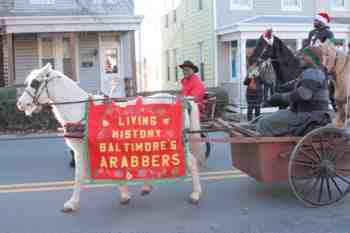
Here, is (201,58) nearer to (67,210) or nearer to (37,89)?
(37,89)

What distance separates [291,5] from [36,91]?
740 inches

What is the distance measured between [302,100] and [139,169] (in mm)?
2233

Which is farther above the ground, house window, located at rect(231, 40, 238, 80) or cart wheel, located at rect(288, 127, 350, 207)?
house window, located at rect(231, 40, 238, 80)

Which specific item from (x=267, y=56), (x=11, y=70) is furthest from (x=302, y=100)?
(x=11, y=70)

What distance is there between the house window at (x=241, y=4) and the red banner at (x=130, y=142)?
16.6 meters

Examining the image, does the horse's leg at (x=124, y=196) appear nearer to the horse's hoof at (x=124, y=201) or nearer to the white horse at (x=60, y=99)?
the horse's hoof at (x=124, y=201)

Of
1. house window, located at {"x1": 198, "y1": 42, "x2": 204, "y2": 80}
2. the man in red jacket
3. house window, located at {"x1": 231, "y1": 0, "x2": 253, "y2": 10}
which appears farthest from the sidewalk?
house window, located at {"x1": 231, "y1": 0, "x2": 253, "y2": 10}

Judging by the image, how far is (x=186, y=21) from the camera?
25484 mm

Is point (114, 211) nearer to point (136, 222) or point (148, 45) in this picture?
point (136, 222)

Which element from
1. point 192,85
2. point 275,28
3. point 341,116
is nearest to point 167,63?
point 275,28

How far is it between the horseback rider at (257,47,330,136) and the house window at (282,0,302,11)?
16927mm

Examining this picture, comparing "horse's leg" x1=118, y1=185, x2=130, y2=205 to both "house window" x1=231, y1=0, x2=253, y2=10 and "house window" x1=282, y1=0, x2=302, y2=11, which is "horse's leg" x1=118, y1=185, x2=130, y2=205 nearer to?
"house window" x1=231, y1=0, x2=253, y2=10

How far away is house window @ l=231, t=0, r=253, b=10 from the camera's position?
21.2 metres

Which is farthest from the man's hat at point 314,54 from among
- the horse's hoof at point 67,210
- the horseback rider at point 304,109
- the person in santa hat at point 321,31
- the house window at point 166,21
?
the house window at point 166,21
